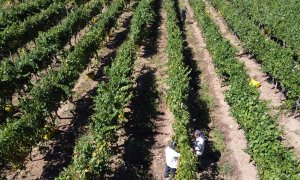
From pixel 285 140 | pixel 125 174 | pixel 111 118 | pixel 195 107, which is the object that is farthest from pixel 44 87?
pixel 285 140

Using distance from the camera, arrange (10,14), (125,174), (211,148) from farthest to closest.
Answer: (10,14) < (211,148) < (125,174)

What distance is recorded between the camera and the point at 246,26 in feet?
82.7

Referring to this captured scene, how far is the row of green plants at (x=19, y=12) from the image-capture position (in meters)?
29.1

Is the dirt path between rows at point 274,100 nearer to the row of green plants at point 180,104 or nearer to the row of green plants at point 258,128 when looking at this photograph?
the row of green plants at point 258,128

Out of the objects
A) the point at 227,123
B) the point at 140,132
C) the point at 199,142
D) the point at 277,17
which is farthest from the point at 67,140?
the point at 277,17

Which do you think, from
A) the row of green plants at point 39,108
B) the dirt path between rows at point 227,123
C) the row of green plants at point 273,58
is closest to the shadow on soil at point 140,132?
the dirt path between rows at point 227,123

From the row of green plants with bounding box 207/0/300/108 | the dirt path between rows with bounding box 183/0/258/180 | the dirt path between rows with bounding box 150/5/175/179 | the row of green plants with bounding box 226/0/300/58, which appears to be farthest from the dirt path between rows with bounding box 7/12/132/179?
the row of green plants with bounding box 226/0/300/58

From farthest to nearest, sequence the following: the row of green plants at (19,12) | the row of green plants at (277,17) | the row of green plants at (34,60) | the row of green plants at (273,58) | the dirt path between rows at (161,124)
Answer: the row of green plants at (19,12) < the row of green plants at (277,17) < the row of green plants at (34,60) < the row of green plants at (273,58) < the dirt path between rows at (161,124)

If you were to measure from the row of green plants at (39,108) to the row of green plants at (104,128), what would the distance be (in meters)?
1.80

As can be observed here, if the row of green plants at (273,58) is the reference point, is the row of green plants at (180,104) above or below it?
below

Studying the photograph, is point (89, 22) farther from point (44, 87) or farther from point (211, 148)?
point (211, 148)

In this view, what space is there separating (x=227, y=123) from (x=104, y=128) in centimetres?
627

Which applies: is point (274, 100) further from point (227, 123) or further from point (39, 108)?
point (39, 108)

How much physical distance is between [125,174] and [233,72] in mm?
7695
